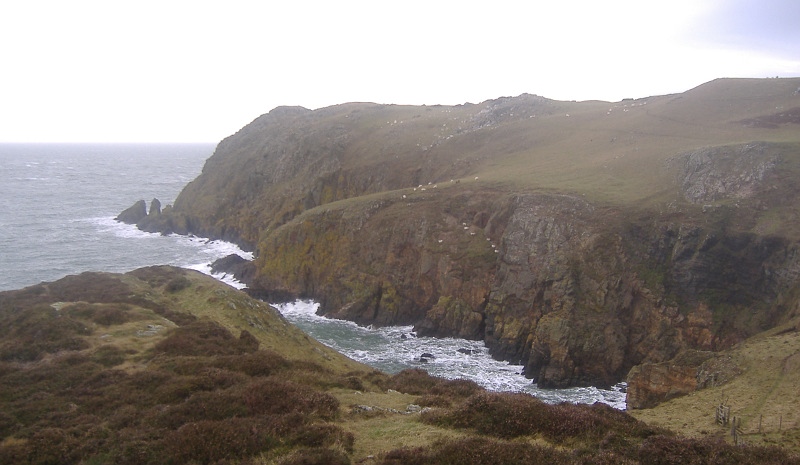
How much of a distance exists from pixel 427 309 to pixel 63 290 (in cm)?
2637

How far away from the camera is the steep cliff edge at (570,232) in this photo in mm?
34750

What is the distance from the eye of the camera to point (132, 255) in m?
65.4

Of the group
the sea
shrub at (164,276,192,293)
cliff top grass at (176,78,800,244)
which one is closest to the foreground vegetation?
shrub at (164,276,192,293)

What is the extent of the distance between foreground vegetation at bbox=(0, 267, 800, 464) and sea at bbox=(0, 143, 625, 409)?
1293 cm

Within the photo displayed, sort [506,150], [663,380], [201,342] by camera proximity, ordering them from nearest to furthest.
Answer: [201,342] < [663,380] < [506,150]

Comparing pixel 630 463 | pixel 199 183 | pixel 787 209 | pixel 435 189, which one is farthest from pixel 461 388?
pixel 199 183

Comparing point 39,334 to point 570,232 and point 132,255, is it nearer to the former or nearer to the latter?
point 570,232

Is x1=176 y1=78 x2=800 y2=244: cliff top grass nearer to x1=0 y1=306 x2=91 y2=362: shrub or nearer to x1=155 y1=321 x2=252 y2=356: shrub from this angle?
x1=155 y1=321 x2=252 y2=356: shrub

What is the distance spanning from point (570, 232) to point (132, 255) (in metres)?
52.9

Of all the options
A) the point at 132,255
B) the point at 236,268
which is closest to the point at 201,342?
the point at 236,268

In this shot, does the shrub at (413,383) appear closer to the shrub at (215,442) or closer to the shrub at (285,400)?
the shrub at (285,400)

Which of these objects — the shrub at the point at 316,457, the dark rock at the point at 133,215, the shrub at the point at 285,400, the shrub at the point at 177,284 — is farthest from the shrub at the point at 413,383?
the dark rock at the point at 133,215

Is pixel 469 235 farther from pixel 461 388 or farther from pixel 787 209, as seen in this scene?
pixel 461 388

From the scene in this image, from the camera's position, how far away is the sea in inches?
1404
